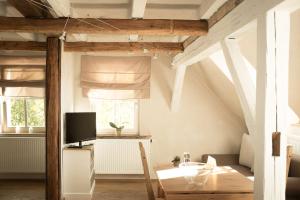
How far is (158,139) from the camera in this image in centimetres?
675

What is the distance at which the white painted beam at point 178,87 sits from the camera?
19.1 feet

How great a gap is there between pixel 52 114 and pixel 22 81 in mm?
2282

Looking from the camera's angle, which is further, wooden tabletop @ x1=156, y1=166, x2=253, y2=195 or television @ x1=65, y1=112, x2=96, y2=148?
television @ x1=65, y1=112, x2=96, y2=148

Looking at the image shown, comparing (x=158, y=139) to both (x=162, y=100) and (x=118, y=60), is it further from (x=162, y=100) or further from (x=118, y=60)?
(x=118, y=60)

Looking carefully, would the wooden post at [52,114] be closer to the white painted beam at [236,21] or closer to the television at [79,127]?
the television at [79,127]

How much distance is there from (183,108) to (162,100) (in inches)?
19.2

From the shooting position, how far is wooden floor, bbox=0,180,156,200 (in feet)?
18.0

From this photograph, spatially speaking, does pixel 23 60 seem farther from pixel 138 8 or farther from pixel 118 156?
pixel 138 8

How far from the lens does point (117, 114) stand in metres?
6.84

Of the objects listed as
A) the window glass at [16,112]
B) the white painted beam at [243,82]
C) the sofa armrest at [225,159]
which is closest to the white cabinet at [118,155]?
the sofa armrest at [225,159]

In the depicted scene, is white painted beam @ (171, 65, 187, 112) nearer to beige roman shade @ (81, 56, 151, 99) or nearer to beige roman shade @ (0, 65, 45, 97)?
beige roman shade @ (81, 56, 151, 99)

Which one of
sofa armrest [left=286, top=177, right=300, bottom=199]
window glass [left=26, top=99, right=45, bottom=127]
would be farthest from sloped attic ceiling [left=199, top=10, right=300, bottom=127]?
window glass [left=26, top=99, right=45, bottom=127]

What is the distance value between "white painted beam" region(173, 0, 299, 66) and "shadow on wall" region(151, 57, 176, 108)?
228 centimetres

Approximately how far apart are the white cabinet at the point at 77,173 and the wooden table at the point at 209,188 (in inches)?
74.7
